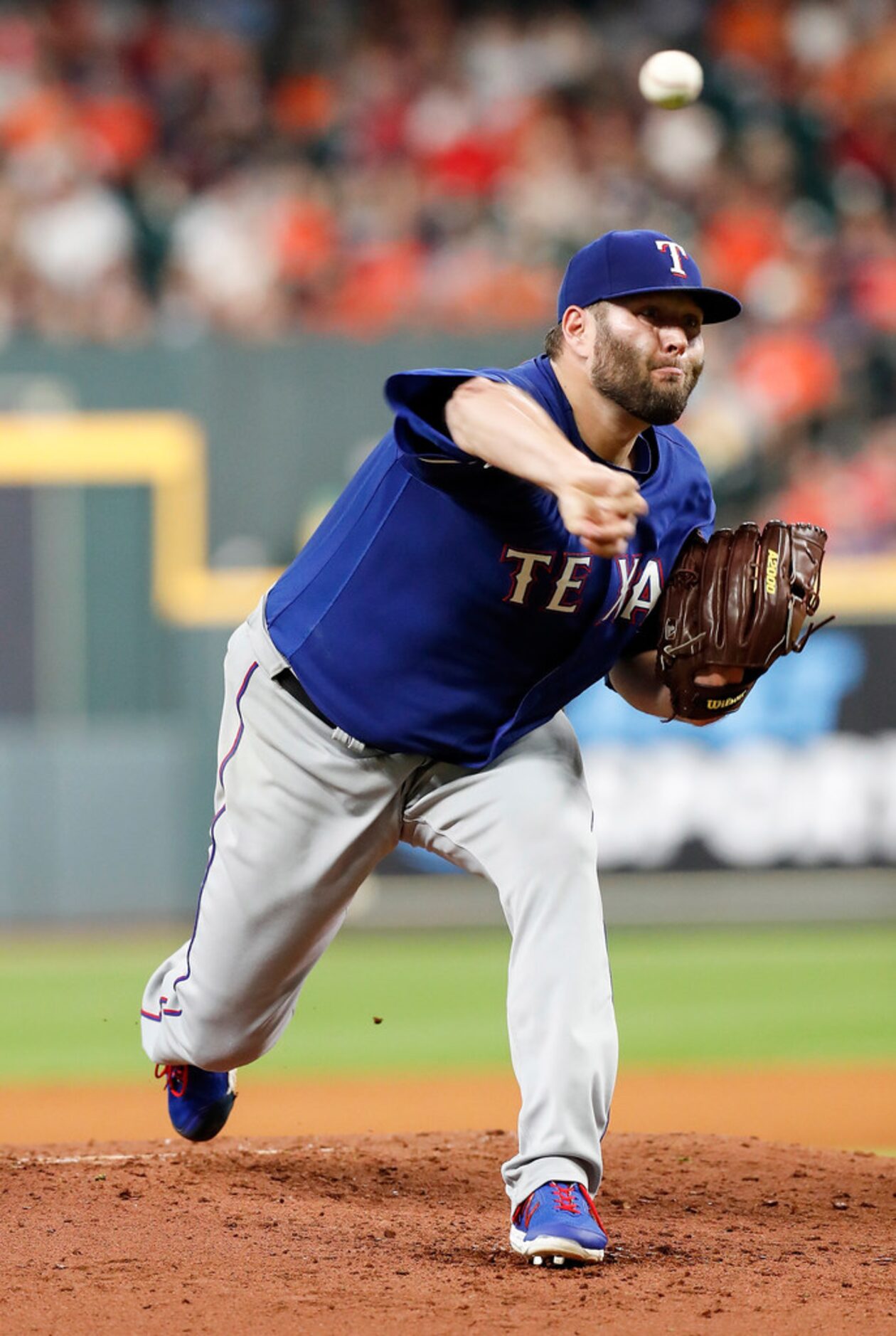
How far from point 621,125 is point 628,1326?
952cm

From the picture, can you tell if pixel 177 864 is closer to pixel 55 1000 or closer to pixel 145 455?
pixel 55 1000

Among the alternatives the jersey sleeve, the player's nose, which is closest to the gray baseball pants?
the jersey sleeve

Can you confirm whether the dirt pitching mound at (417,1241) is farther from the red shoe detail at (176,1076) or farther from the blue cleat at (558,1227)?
the red shoe detail at (176,1076)

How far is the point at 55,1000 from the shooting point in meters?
7.39

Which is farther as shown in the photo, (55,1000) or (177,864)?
(177,864)

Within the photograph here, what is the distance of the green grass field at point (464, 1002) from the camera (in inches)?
253

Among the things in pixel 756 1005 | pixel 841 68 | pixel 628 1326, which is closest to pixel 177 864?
pixel 756 1005

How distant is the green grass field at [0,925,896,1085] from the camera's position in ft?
Result: 21.1

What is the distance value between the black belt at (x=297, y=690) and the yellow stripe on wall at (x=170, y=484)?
4.99m

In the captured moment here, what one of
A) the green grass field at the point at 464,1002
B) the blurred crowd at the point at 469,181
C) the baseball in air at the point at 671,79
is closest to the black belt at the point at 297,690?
the green grass field at the point at 464,1002

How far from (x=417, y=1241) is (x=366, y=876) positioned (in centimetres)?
71

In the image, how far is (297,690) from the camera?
353 centimetres

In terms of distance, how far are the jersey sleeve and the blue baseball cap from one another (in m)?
0.30

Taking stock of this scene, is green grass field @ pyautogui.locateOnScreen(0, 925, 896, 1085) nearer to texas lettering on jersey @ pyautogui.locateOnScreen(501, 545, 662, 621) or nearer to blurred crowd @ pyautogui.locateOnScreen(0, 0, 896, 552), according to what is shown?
blurred crowd @ pyautogui.locateOnScreen(0, 0, 896, 552)
